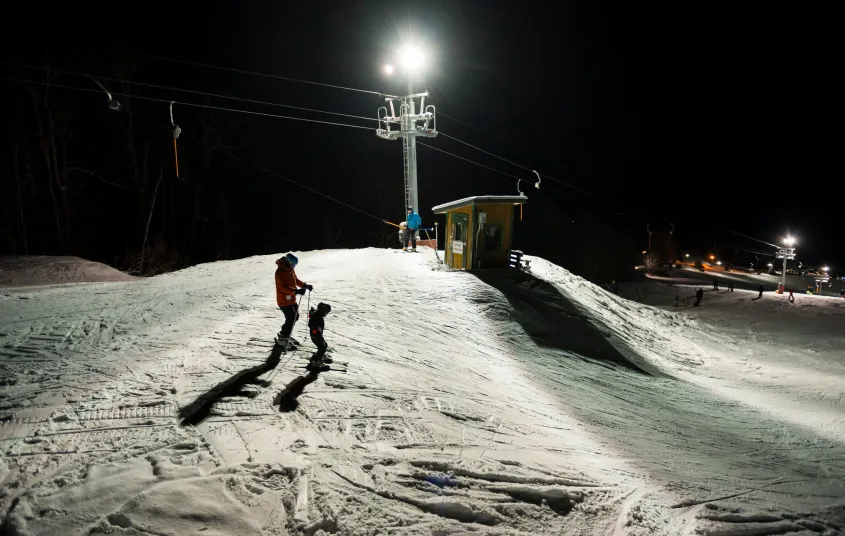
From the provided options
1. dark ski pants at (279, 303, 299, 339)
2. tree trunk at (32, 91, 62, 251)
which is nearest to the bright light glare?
dark ski pants at (279, 303, 299, 339)

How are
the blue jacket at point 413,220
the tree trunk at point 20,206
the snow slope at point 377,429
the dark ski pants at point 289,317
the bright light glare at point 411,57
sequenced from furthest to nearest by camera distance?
1. the tree trunk at point 20,206
2. the blue jacket at point 413,220
3. the bright light glare at point 411,57
4. the dark ski pants at point 289,317
5. the snow slope at point 377,429

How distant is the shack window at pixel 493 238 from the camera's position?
52.5 feet

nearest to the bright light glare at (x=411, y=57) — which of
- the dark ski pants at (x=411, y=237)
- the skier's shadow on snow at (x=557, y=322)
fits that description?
the dark ski pants at (x=411, y=237)

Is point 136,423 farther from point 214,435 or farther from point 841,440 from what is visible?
point 841,440

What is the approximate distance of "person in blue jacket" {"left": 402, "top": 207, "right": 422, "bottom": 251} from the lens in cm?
2014

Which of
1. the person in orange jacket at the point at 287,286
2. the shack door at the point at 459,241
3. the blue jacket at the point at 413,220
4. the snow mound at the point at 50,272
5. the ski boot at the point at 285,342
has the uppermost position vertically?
the blue jacket at the point at 413,220

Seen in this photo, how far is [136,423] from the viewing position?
4750 millimetres

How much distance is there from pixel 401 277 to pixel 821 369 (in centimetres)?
1339

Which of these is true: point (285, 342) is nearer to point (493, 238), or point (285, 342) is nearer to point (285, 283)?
point (285, 283)

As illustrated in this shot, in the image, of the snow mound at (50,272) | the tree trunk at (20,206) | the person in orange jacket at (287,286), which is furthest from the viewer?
the tree trunk at (20,206)

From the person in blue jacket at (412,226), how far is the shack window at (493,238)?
16.3ft

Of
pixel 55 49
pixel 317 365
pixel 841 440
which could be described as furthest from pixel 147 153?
pixel 841 440

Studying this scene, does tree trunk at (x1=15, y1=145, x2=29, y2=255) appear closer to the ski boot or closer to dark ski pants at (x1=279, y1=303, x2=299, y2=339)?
the ski boot

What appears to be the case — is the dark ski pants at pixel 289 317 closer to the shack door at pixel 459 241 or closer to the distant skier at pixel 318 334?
the distant skier at pixel 318 334
